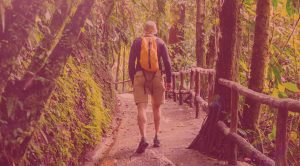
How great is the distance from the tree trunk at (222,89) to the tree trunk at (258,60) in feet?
1.61

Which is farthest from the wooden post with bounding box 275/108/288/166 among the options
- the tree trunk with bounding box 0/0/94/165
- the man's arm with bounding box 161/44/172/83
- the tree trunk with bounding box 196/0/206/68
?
the tree trunk with bounding box 196/0/206/68

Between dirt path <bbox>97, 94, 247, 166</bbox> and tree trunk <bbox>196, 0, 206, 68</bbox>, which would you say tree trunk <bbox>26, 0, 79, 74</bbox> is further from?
tree trunk <bbox>196, 0, 206, 68</bbox>

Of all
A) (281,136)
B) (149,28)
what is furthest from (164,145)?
(281,136)

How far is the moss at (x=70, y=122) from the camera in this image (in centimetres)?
527

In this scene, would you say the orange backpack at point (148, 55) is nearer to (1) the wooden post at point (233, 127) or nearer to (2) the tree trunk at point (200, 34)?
(1) the wooden post at point (233, 127)

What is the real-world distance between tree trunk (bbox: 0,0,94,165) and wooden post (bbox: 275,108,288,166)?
2.18 metres

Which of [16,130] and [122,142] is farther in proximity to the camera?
[122,142]

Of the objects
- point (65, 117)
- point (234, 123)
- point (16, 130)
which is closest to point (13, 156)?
point (16, 130)

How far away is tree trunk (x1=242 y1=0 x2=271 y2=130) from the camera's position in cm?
714

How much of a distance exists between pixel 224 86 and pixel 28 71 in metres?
3.62

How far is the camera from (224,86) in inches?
269

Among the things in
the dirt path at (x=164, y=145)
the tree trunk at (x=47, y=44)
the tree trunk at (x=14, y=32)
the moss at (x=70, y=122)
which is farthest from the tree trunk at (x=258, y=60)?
the tree trunk at (x=14, y=32)

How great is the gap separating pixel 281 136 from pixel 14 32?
271cm

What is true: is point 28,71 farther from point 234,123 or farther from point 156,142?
point 156,142
